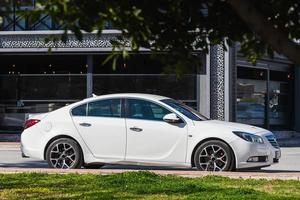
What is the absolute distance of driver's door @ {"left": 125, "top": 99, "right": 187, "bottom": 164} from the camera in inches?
464

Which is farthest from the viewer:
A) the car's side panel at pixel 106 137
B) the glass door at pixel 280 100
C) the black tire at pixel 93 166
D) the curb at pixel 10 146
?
the glass door at pixel 280 100

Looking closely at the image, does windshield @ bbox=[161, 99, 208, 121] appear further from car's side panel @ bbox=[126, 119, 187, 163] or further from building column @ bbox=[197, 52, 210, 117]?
building column @ bbox=[197, 52, 210, 117]

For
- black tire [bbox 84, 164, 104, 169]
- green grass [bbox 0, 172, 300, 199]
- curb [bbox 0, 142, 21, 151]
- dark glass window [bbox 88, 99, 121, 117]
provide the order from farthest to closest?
curb [bbox 0, 142, 21, 151] < black tire [bbox 84, 164, 104, 169] < dark glass window [bbox 88, 99, 121, 117] < green grass [bbox 0, 172, 300, 199]

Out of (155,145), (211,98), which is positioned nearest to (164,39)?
(155,145)

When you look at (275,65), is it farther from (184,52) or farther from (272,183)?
(184,52)

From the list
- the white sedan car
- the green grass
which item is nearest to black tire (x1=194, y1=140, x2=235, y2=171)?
the white sedan car

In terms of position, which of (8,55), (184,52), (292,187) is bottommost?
(292,187)

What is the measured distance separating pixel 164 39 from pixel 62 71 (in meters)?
20.9

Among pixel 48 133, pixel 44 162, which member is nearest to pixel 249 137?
pixel 48 133

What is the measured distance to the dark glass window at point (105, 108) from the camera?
40.3 ft

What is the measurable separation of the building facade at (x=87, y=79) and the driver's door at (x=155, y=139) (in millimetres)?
10765

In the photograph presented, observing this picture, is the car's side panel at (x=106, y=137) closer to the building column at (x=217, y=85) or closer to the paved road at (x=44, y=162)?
the paved road at (x=44, y=162)

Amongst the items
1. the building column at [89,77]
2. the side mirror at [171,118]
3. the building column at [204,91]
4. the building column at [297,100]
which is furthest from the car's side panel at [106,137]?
the building column at [297,100]

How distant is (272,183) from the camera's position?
9.34m
